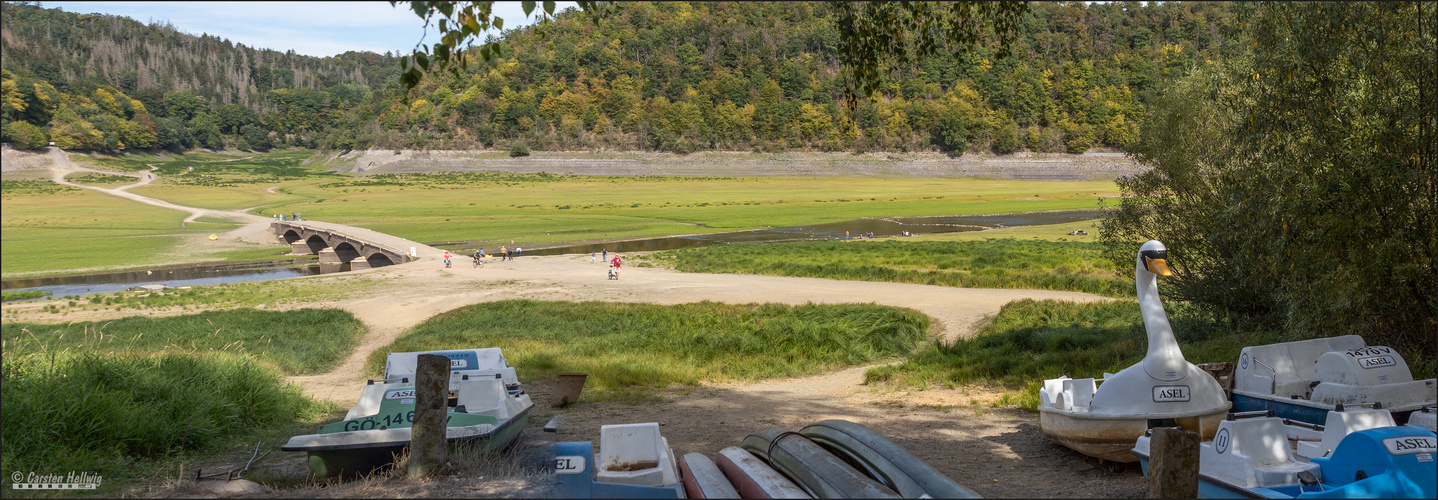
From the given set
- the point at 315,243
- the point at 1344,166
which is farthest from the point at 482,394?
the point at 315,243

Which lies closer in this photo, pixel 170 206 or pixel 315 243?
pixel 315 243

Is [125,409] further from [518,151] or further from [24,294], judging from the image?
[518,151]

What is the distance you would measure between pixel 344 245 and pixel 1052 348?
4284 centimetres

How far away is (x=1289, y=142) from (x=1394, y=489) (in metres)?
7.55

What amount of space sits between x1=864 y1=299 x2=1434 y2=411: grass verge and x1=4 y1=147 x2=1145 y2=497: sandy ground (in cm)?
75

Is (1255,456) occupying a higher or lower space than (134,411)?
higher

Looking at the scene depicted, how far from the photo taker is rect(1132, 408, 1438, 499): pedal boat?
5145mm

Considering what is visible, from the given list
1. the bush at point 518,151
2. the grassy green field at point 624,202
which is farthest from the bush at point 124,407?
the bush at point 518,151

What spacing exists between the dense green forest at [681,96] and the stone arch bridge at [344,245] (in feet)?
274

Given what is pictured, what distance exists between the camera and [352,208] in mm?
75125

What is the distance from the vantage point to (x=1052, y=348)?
52.7 feet

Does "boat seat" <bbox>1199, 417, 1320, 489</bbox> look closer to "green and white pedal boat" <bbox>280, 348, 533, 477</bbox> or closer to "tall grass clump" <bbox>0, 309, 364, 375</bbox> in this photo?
"green and white pedal boat" <bbox>280, 348, 533, 477</bbox>

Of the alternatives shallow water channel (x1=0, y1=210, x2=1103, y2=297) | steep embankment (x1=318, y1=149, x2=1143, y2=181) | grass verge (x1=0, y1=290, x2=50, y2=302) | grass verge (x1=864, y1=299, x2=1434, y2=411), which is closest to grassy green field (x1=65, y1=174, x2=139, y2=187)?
steep embankment (x1=318, y1=149, x2=1143, y2=181)

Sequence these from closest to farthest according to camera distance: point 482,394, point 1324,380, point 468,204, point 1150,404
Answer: point 1150,404, point 1324,380, point 482,394, point 468,204
